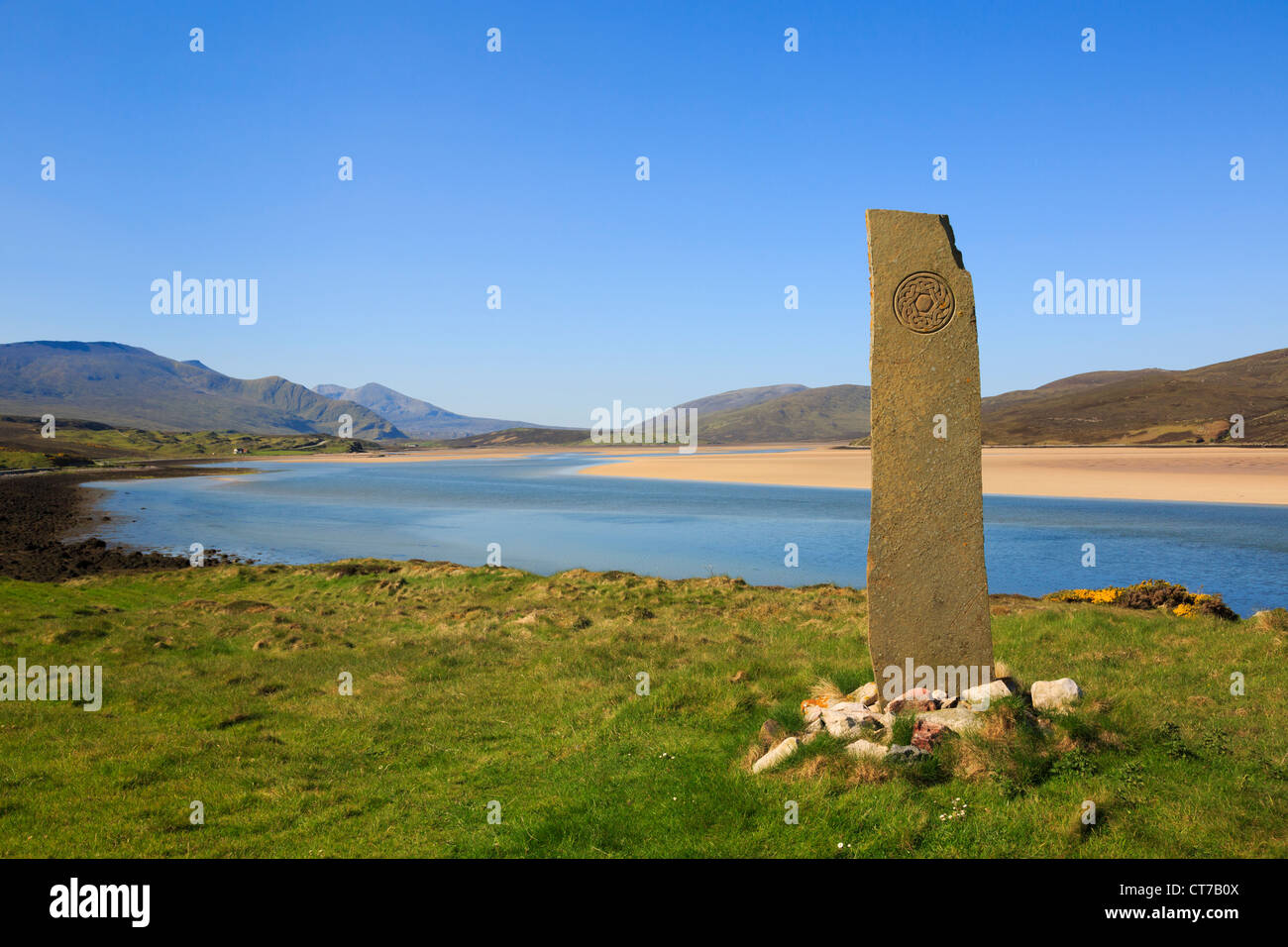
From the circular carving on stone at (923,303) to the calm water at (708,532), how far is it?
15.0 m

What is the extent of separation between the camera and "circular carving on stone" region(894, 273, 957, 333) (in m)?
8.28

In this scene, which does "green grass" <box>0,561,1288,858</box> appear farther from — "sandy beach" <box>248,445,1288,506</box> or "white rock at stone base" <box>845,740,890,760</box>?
"sandy beach" <box>248,445,1288,506</box>

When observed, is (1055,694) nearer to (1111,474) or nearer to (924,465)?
(924,465)

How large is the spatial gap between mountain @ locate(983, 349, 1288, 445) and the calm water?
221 feet

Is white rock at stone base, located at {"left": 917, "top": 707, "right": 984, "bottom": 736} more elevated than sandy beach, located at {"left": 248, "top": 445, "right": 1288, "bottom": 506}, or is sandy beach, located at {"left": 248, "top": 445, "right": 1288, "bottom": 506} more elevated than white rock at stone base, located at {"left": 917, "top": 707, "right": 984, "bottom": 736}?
sandy beach, located at {"left": 248, "top": 445, "right": 1288, "bottom": 506}

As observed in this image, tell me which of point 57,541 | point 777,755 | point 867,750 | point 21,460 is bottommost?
point 57,541

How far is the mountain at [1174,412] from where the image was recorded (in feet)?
326

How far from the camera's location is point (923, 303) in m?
8.30

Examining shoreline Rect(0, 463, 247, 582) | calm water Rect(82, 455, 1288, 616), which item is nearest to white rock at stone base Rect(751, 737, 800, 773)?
calm water Rect(82, 455, 1288, 616)

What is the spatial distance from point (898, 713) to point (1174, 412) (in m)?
146

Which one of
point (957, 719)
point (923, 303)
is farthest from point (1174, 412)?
point (957, 719)
